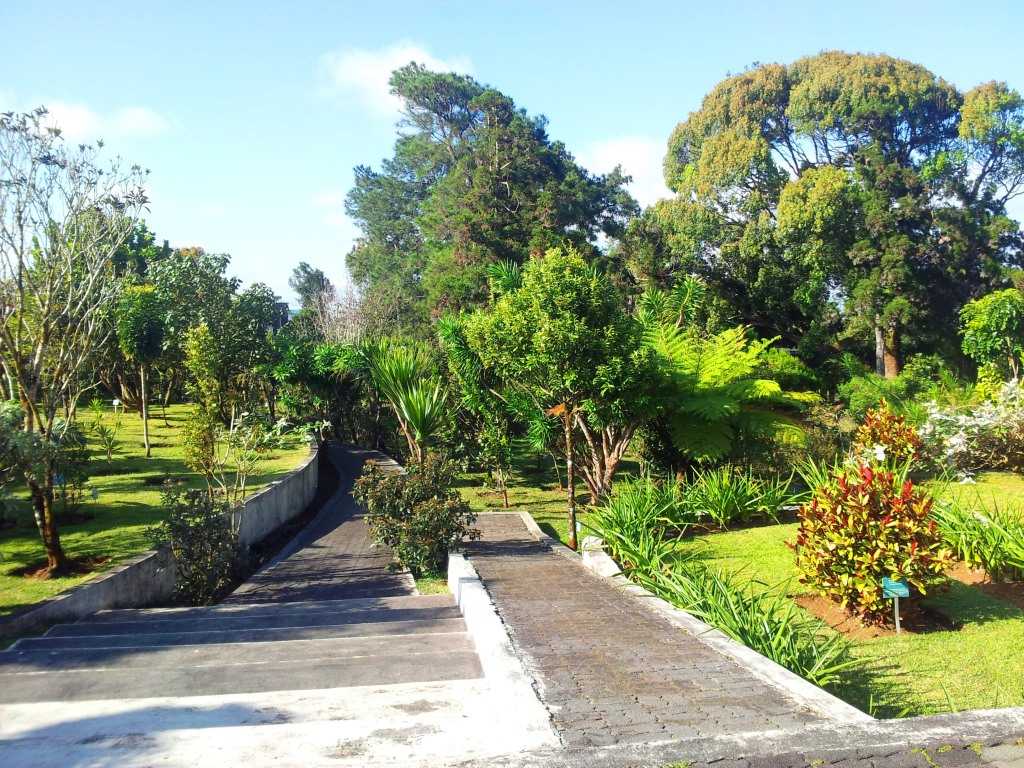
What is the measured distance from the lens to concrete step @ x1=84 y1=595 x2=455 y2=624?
8109 mm

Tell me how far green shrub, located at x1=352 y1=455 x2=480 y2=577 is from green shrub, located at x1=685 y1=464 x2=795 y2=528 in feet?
10.2

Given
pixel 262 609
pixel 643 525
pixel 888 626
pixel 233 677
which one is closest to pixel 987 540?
pixel 888 626

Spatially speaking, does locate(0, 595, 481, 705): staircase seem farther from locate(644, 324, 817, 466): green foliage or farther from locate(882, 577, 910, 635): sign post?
locate(644, 324, 817, 466): green foliage

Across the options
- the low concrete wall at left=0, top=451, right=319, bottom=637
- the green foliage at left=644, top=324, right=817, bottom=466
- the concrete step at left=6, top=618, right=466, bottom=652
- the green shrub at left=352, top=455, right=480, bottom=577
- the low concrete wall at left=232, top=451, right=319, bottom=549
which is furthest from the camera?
the green foliage at left=644, top=324, right=817, bottom=466

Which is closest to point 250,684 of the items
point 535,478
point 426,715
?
point 426,715

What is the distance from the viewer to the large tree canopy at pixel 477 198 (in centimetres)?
2614

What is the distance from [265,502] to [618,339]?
21.9ft

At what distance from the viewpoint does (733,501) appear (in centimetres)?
1089

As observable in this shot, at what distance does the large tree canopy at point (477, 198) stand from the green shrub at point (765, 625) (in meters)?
15.7

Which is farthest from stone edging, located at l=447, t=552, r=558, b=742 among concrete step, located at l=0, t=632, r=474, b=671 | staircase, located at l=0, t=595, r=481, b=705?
concrete step, located at l=0, t=632, r=474, b=671

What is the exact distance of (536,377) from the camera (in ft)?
36.0

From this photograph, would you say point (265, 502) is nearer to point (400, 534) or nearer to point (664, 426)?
point (400, 534)

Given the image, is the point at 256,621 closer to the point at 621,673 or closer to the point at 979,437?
→ the point at 621,673

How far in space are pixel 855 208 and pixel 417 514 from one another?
2027 centimetres
